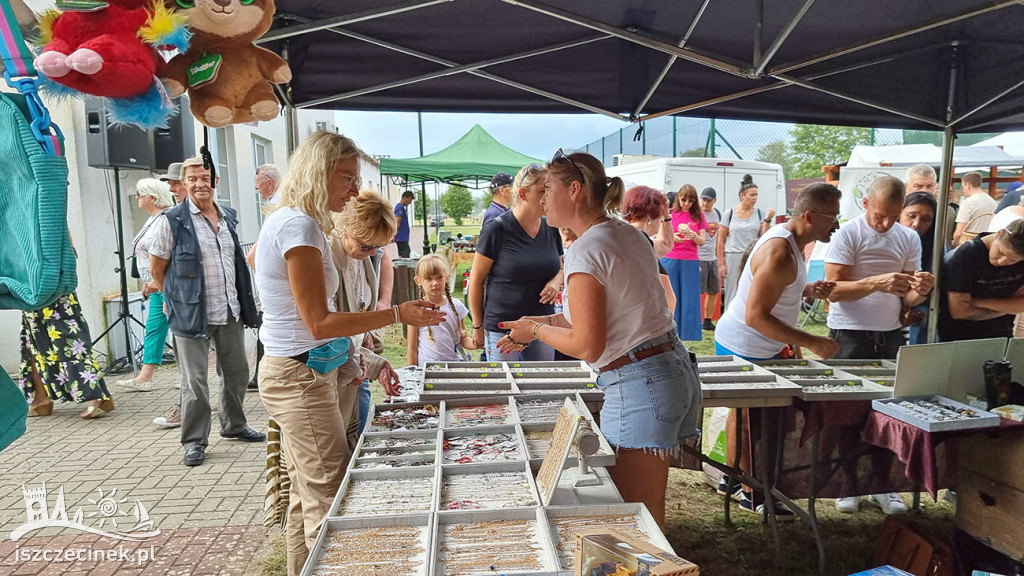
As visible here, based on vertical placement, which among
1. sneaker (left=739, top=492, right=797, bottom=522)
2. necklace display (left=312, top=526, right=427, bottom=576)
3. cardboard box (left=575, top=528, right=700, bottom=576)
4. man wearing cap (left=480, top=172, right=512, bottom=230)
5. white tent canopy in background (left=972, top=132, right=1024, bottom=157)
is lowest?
sneaker (left=739, top=492, right=797, bottom=522)

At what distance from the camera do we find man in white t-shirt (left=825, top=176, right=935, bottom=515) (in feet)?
10.1

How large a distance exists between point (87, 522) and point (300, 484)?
1965 millimetres

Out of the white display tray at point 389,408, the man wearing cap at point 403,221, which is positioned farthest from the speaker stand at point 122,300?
the man wearing cap at point 403,221

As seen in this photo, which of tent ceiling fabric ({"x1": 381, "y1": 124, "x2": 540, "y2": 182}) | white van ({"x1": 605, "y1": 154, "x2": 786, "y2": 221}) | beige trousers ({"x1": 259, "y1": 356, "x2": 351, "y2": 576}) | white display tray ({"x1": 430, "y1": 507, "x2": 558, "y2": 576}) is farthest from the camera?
tent ceiling fabric ({"x1": 381, "y1": 124, "x2": 540, "y2": 182})

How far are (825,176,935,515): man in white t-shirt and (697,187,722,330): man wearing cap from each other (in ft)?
12.1

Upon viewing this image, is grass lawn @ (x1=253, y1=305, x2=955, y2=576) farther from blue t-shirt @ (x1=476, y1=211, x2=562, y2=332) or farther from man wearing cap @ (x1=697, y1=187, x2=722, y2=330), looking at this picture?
man wearing cap @ (x1=697, y1=187, x2=722, y2=330)

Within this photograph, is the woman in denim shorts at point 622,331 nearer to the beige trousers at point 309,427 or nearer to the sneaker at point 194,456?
the beige trousers at point 309,427

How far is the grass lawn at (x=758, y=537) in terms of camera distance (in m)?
2.92

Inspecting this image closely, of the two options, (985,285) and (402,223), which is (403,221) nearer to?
(402,223)

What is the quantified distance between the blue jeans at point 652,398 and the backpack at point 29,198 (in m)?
1.44

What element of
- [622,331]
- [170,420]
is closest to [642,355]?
[622,331]

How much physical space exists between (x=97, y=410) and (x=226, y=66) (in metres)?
4.67

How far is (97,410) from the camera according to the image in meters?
5.02

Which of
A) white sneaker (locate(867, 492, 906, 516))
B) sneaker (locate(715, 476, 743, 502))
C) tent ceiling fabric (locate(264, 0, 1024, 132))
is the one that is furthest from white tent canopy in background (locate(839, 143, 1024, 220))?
sneaker (locate(715, 476, 743, 502))
